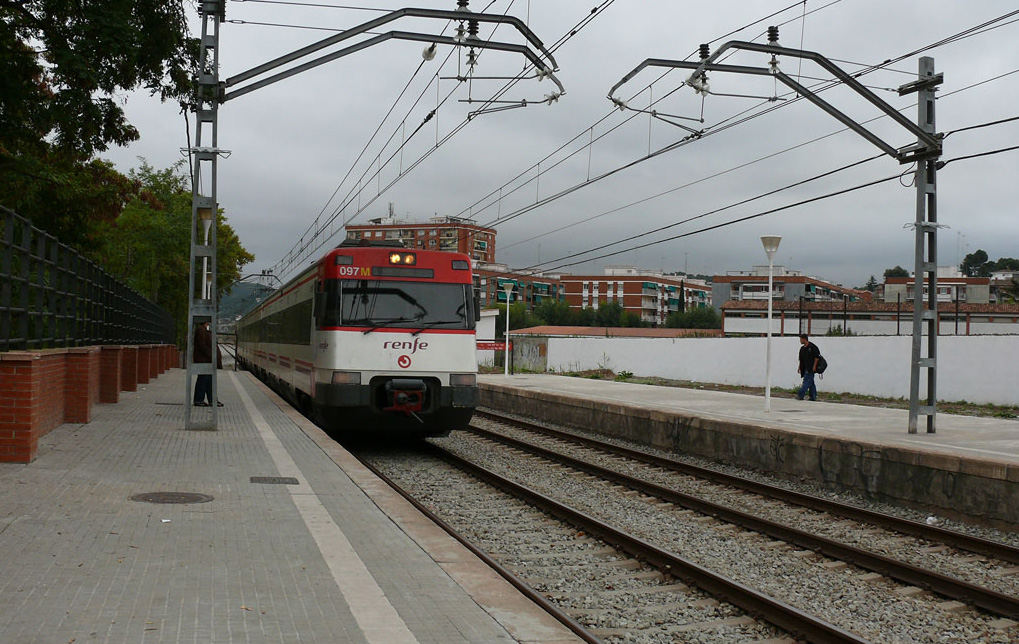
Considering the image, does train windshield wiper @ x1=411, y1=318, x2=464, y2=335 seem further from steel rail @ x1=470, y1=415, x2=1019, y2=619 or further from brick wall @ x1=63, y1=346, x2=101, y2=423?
brick wall @ x1=63, y1=346, x2=101, y2=423

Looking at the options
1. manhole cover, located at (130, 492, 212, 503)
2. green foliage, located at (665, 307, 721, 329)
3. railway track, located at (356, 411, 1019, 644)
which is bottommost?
railway track, located at (356, 411, 1019, 644)

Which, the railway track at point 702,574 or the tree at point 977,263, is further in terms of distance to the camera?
the tree at point 977,263

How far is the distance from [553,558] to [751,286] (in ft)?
381

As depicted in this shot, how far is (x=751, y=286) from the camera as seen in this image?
11900cm

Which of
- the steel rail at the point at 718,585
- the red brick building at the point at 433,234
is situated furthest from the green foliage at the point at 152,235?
the steel rail at the point at 718,585

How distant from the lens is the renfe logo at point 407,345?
13.3m

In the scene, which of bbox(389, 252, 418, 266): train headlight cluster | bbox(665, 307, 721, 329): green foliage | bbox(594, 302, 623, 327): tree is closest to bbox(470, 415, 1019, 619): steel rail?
bbox(389, 252, 418, 266): train headlight cluster

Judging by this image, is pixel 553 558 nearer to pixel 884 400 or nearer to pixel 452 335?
pixel 452 335

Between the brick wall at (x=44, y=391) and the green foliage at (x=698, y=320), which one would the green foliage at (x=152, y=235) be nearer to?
the brick wall at (x=44, y=391)

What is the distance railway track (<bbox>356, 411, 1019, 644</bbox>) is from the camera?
589 centimetres

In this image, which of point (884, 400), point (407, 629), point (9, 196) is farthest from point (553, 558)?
point (884, 400)

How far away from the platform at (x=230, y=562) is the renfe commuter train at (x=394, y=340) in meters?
3.24

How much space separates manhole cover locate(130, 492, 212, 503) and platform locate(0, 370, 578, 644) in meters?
0.05

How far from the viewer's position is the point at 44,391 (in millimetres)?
10359
